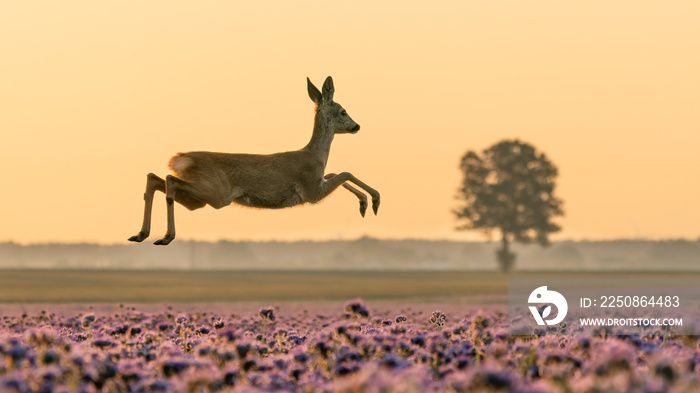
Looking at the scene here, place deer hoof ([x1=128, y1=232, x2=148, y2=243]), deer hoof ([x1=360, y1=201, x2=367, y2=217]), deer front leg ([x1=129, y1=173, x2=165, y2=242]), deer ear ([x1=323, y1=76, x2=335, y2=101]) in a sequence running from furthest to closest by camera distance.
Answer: deer ear ([x1=323, y1=76, x2=335, y2=101]), deer hoof ([x1=360, y1=201, x2=367, y2=217]), deer front leg ([x1=129, y1=173, x2=165, y2=242]), deer hoof ([x1=128, y1=232, x2=148, y2=243])

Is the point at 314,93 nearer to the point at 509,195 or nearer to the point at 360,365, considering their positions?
the point at 360,365

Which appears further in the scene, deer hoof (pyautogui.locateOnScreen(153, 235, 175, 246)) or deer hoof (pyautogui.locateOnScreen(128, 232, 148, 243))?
deer hoof (pyautogui.locateOnScreen(128, 232, 148, 243))

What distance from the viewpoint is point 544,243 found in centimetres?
9606

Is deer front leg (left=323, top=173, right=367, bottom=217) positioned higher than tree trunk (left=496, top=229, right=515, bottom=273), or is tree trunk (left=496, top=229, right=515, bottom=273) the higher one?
tree trunk (left=496, top=229, right=515, bottom=273)

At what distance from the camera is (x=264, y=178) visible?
47.2ft

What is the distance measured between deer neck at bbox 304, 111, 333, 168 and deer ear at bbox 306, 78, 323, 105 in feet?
0.61

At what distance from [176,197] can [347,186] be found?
3.01 metres

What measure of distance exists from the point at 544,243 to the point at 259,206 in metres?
83.7

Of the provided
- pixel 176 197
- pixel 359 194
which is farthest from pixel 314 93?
pixel 176 197

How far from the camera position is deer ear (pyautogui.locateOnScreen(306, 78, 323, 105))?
624 inches

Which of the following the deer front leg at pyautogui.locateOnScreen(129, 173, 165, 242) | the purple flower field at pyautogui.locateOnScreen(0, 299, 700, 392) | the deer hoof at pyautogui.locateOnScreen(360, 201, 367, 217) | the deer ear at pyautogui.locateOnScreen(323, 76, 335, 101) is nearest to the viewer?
the purple flower field at pyautogui.locateOnScreen(0, 299, 700, 392)

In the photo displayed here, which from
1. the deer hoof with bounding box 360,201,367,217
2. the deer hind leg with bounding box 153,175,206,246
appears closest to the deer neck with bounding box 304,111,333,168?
the deer hoof with bounding box 360,201,367,217

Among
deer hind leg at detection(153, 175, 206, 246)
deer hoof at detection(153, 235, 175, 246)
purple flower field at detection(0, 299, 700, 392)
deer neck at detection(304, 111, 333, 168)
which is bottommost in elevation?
purple flower field at detection(0, 299, 700, 392)

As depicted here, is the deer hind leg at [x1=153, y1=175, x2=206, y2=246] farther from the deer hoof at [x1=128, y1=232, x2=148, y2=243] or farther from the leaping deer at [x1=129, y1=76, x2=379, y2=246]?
the deer hoof at [x1=128, y1=232, x2=148, y2=243]
